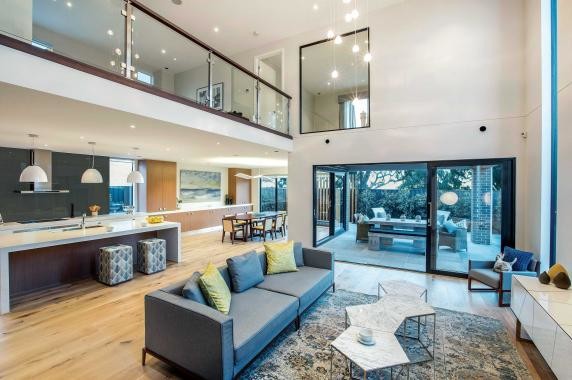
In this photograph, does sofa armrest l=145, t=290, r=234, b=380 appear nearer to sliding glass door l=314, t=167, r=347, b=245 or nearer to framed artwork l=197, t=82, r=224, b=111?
framed artwork l=197, t=82, r=224, b=111

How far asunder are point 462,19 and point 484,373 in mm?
5864

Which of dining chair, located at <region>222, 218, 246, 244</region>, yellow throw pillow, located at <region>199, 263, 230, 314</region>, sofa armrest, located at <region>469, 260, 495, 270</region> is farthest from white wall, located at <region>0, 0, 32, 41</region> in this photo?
sofa armrest, located at <region>469, 260, 495, 270</region>

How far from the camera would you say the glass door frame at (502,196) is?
468 cm

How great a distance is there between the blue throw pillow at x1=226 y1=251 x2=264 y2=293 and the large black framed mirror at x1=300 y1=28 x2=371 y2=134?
4172 millimetres

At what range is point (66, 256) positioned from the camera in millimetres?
4621

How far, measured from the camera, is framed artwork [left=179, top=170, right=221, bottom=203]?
9.90m

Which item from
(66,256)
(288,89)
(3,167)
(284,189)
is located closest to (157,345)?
(66,256)

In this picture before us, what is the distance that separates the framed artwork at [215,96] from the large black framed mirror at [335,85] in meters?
2.57

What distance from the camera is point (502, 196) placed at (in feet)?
15.7

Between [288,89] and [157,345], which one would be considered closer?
[157,345]

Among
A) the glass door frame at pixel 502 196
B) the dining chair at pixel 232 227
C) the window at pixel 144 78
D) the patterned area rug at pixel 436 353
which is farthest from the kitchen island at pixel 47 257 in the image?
the glass door frame at pixel 502 196

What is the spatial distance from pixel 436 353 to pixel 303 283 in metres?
1.58

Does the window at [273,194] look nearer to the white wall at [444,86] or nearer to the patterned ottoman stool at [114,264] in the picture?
the white wall at [444,86]

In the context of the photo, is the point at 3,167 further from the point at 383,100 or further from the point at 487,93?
the point at 487,93
